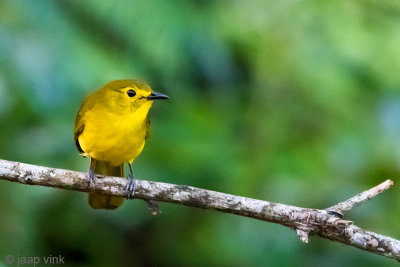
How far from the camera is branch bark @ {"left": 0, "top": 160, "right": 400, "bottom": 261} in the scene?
252 cm

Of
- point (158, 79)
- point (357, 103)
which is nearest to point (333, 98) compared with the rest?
point (357, 103)

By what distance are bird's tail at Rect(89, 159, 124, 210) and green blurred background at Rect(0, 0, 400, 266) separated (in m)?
0.12

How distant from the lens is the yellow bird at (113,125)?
324 cm

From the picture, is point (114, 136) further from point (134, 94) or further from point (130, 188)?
point (130, 188)

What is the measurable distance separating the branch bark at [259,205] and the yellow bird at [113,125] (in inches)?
16.8

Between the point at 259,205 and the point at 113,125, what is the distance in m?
1.00

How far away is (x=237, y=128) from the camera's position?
14.0ft

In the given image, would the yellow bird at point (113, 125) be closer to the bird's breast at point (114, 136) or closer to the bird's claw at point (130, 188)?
the bird's breast at point (114, 136)

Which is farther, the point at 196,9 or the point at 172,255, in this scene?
the point at 172,255

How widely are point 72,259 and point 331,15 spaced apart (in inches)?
95.6

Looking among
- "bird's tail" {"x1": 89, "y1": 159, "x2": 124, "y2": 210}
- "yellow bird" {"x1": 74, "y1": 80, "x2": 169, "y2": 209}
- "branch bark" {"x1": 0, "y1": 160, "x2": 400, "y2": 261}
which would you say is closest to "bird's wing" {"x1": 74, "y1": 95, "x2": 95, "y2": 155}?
"yellow bird" {"x1": 74, "y1": 80, "x2": 169, "y2": 209}

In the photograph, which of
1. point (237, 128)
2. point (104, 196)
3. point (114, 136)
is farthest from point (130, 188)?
point (237, 128)

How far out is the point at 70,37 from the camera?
10.4 ft

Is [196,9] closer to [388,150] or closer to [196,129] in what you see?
[196,129]
